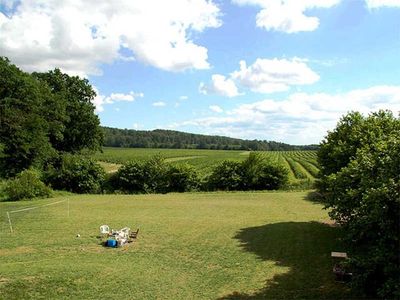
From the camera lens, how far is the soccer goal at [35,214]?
28.7 m

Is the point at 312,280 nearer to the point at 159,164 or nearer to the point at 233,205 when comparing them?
the point at 233,205

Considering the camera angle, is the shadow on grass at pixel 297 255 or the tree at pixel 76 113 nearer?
the shadow on grass at pixel 297 255

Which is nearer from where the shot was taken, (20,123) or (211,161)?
(20,123)

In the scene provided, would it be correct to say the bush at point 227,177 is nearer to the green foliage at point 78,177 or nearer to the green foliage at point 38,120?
the green foliage at point 78,177

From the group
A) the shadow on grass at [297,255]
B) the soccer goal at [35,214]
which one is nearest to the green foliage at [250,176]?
the soccer goal at [35,214]

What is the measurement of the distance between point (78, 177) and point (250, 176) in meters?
21.1

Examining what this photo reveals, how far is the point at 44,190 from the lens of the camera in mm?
44188

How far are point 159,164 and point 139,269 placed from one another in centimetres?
3300

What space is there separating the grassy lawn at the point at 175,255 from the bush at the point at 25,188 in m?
7.49

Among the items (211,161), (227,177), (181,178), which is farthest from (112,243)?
(211,161)

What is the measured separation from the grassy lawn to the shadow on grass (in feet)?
0.13

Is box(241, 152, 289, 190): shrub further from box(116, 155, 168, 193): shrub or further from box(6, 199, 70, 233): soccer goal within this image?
box(6, 199, 70, 233): soccer goal

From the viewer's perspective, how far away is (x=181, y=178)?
164ft

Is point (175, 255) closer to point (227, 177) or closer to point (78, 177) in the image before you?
point (227, 177)
